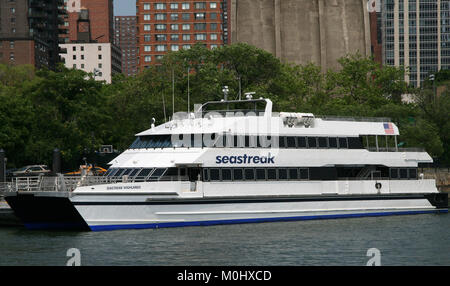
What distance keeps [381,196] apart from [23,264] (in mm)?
20855

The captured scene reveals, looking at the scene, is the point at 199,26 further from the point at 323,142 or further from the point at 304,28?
the point at 323,142

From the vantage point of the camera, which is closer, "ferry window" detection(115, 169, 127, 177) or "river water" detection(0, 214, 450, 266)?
"river water" detection(0, 214, 450, 266)

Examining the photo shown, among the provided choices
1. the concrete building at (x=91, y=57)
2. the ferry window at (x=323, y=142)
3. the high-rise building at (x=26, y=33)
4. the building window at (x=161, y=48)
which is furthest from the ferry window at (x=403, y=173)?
the concrete building at (x=91, y=57)

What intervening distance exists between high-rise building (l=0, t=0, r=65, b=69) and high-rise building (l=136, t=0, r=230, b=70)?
19.5 meters

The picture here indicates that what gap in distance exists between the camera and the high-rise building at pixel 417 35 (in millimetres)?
186125

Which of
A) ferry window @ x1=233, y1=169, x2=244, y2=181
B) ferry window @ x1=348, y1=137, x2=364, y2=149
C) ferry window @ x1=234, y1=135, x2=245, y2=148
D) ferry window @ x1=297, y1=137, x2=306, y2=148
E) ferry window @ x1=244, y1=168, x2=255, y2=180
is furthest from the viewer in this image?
ferry window @ x1=348, y1=137, x2=364, y2=149

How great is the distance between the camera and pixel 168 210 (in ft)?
113

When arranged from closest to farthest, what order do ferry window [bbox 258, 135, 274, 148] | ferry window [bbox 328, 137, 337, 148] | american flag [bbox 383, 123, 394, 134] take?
1. ferry window [bbox 258, 135, 274, 148]
2. ferry window [bbox 328, 137, 337, 148]
3. american flag [bbox 383, 123, 394, 134]

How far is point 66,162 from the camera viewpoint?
216ft

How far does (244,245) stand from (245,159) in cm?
708

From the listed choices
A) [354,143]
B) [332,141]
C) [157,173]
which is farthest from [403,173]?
[157,173]

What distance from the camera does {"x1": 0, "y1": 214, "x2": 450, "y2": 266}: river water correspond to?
27.0m

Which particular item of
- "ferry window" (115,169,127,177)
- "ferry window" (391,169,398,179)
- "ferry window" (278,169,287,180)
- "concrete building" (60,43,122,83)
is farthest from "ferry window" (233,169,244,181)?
"concrete building" (60,43,122,83)

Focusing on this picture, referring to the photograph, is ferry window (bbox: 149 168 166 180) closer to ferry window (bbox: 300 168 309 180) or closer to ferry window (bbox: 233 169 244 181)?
ferry window (bbox: 233 169 244 181)
